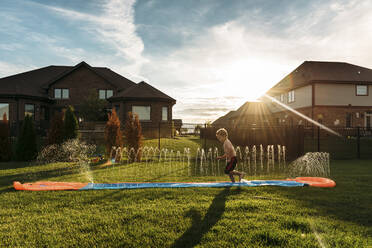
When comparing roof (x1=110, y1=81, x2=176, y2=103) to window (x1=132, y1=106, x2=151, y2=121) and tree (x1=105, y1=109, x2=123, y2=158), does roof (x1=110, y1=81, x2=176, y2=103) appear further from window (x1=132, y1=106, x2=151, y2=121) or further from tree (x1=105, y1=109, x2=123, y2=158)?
tree (x1=105, y1=109, x2=123, y2=158)

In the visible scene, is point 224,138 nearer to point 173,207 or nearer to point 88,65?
point 173,207

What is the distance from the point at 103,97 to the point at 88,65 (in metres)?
4.02

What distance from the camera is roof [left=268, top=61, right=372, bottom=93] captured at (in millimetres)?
25047

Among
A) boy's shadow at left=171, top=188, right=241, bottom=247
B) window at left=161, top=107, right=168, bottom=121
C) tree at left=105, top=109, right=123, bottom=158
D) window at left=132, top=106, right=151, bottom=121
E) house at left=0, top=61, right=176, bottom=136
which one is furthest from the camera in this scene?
window at left=161, top=107, right=168, bottom=121

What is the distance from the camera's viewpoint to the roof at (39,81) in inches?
907

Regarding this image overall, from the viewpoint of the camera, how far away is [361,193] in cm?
546

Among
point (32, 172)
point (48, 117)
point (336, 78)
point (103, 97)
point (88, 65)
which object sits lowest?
point (32, 172)

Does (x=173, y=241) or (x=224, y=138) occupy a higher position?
(x=224, y=138)

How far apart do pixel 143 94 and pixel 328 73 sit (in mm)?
21256

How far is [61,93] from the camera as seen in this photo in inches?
1027

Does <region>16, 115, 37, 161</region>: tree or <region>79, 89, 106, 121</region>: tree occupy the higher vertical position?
<region>79, 89, 106, 121</region>: tree

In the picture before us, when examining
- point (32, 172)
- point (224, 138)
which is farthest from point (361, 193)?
point (32, 172)

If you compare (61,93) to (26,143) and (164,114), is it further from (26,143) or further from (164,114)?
(26,143)

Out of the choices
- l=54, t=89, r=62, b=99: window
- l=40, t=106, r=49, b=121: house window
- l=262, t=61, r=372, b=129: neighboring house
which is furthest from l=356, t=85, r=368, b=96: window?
l=40, t=106, r=49, b=121: house window
